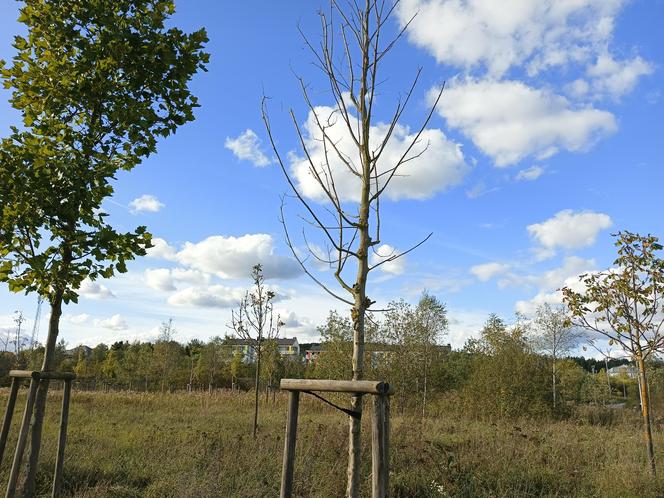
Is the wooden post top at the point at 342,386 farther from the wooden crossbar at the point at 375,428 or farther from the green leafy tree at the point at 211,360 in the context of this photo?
the green leafy tree at the point at 211,360

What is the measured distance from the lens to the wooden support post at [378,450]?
285 cm

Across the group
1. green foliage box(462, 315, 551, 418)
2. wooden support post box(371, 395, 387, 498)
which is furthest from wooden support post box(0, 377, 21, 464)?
green foliage box(462, 315, 551, 418)

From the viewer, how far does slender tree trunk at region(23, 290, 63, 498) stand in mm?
4074

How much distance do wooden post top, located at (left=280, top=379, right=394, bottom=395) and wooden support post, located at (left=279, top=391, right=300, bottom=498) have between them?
97mm

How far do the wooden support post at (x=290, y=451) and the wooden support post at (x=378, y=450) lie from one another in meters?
0.61

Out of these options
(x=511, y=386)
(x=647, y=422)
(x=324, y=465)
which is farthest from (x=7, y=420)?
(x=511, y=386)

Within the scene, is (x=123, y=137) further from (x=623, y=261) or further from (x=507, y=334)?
(x=507, y=334)

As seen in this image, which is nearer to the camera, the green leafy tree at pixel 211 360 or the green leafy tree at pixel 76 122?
the green leafy tree at pixel 76 122

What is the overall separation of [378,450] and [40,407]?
3.10 m

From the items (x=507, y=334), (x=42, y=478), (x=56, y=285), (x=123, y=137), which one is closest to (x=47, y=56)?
(x=123, y=137)

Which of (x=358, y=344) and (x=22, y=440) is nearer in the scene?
(x=358, y=344)

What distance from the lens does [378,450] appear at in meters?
2.87

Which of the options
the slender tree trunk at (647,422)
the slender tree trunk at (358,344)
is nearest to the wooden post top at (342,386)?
the slender tree trunk at (358,344)

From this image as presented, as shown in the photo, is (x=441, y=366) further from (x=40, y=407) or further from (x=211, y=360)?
(x=211, y=360)
